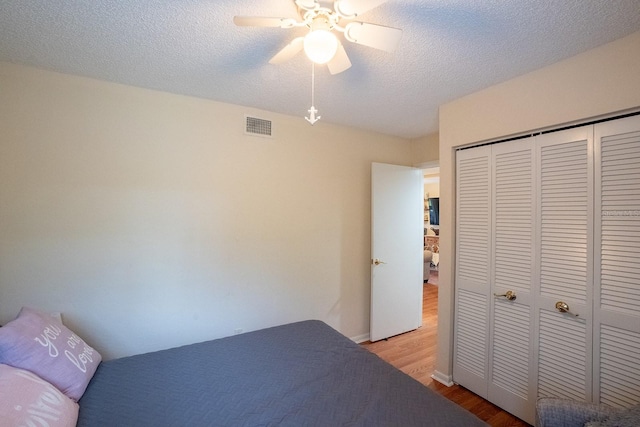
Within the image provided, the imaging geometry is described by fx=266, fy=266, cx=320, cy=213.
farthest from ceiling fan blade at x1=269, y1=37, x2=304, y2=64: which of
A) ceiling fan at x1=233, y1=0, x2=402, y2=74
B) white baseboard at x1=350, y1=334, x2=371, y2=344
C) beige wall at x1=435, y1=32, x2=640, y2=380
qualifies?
white baseboard at x1=350, y1=334, x2=371, y2=344

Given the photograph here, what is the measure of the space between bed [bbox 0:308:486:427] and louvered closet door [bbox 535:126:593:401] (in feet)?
3.48

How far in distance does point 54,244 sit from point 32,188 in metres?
0.40

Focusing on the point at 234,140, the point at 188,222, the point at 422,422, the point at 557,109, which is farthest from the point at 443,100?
the point at 188,222

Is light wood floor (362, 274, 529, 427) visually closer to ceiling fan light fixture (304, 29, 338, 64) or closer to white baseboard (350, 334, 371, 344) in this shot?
white baseboard (350, 334, 371, 344)

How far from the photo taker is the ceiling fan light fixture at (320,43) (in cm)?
110

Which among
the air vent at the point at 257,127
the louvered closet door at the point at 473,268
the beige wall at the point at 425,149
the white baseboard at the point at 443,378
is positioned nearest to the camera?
the louvered closet door at the point at 473,268

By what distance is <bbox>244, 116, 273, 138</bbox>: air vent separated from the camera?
2.49 meters

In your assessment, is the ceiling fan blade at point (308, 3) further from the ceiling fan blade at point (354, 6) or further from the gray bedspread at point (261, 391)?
the gray bedspread at point (261, 391)

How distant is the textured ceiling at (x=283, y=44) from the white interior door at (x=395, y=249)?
109 cm

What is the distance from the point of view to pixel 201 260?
2.30 m

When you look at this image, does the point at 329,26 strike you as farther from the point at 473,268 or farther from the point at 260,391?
the point at 473,268

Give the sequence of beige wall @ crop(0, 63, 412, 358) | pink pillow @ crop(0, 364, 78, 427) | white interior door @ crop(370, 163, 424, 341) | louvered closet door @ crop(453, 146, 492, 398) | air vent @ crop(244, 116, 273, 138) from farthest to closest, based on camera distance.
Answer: white interior door @ crop(370, 163, 424, 341) → air vent @ crop(244, 116, 273, 138) → louvered closet door @ crop(453, 146, 492, 398) → beige wall @ crop(0, 63, 412, 358) → pink pillow @ crop(0, 364, 78, 427)

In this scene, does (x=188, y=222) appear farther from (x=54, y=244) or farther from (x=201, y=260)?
(x=54, y=244)

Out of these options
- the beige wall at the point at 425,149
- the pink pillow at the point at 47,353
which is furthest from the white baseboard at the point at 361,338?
the pink pillow at the point at 47,353
